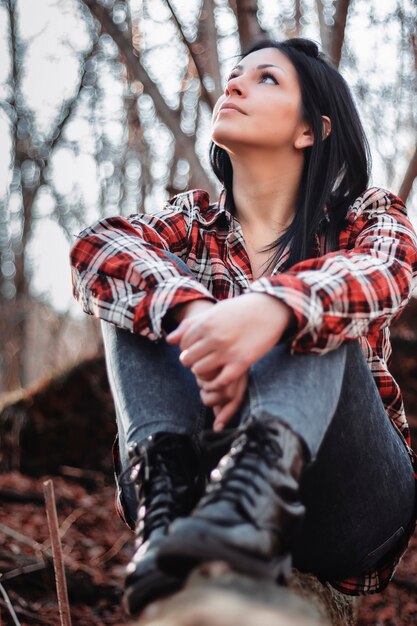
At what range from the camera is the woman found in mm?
1106

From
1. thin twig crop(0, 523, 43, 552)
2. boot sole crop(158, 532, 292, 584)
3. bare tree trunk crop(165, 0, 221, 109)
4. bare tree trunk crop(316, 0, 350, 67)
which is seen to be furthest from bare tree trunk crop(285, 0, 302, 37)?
boot sole crop(158, 532, 292, 584)

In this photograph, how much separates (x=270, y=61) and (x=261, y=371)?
52.4 inches

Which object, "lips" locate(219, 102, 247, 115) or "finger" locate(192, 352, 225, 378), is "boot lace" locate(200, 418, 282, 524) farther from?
"lips" locate(219, 102, 247, 115)

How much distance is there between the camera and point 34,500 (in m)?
3.44

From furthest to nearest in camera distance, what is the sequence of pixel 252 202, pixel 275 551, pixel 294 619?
pixel 252 202 → pixel 275 551 → pixel 294 619

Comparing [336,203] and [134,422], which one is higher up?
[336,203]

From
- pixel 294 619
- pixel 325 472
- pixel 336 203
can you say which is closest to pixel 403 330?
pixel 336 203

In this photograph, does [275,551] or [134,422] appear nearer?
[275,551]

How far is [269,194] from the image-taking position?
7.07 feet

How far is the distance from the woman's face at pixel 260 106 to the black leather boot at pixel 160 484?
1.03m

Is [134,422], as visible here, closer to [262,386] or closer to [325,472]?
[262,386]

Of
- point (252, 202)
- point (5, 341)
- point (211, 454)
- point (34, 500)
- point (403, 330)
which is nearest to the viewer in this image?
point (211, 454)

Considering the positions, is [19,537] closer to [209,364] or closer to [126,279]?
[126,279]

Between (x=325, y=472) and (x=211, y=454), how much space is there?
0.28m
